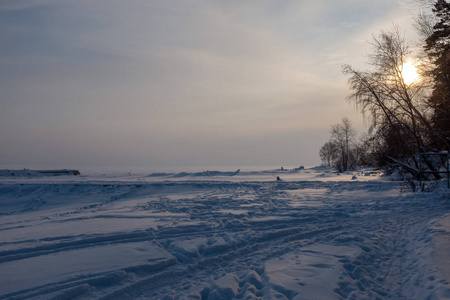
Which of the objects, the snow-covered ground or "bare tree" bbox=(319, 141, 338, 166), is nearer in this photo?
the snow-covered ground

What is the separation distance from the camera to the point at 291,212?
35.1ft

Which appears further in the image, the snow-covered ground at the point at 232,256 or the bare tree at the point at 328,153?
the bare tree at the point at 328,153

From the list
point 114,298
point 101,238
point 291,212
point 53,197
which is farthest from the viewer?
point 53,197

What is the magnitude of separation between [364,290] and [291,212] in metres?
6.20

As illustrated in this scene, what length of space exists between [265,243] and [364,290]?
2777 millimetres

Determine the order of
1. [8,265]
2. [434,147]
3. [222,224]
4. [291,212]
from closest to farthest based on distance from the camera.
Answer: [8,265] → [222,224] → [291,212] → [434,147]

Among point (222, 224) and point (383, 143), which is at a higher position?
point (383, 143)

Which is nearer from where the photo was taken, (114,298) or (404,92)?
(114,298)

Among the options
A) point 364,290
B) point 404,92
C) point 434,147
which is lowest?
point 364,290

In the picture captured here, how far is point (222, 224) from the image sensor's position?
8891 millimetres

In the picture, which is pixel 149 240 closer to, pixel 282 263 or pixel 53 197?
pixel 282 263

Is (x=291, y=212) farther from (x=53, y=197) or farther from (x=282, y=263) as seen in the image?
(x=53, y=197)

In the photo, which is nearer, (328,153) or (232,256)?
(232,256)

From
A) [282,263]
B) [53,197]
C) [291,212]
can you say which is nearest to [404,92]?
[291,212]
